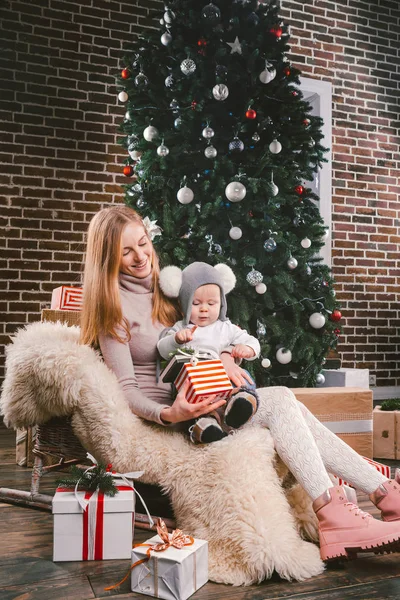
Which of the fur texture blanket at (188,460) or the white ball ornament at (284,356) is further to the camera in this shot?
the white ball ornament at (284,356)

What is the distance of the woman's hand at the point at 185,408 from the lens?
5.03 ft

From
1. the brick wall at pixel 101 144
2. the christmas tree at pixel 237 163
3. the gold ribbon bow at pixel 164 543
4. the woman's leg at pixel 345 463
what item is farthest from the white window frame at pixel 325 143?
the gold ribbon bow at pixel 164 543

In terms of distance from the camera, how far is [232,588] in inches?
51.8

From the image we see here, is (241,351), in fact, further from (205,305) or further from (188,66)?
(188,66)

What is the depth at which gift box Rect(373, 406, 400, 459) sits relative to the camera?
2715 mm

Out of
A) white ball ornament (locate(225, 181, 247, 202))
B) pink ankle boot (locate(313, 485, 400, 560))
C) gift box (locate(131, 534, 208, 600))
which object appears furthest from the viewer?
white ball ornament (locate(225, 181, 247, 202))

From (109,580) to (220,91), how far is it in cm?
208

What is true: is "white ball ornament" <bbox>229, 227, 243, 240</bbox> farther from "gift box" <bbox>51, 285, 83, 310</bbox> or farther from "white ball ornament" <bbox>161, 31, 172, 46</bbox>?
"white ball ornament" <bbox>161, 31, 172, 46</bbox>

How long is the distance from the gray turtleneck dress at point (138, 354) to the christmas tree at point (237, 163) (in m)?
0.69

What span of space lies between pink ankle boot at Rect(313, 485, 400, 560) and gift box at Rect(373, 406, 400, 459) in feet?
4.69

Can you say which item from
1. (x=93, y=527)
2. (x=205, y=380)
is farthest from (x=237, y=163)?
(x=93, y=527)

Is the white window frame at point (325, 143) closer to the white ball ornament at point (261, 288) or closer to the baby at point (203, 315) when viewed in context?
the white ball ornament at point (261, 288)

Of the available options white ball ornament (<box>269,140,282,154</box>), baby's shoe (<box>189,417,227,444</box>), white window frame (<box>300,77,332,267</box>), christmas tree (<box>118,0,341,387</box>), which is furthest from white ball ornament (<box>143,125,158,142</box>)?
white window frame (<box>300,77,332,267</box>)

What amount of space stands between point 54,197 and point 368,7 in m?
3.24
